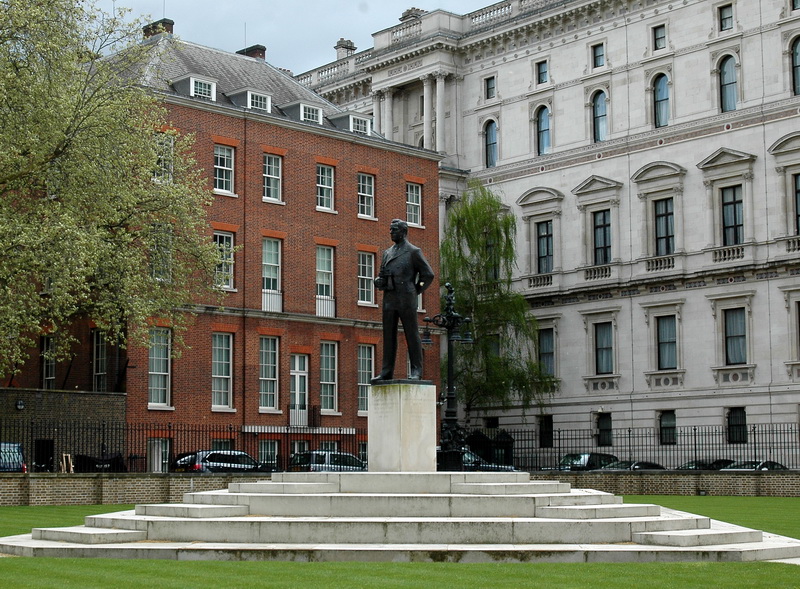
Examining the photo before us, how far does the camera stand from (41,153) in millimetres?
32219

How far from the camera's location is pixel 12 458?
1452 inches

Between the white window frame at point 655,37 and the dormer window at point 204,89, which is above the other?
the white window frame at point 655,37

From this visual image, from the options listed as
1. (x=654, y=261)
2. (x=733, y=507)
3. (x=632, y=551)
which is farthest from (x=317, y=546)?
(x=654, y=261)

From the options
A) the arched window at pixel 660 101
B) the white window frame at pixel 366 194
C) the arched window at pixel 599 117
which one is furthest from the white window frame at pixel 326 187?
the arched window at pixel 660 101

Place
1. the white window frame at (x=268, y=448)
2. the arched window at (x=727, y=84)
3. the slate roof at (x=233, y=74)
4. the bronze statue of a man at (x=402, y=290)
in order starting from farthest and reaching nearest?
the arched window at (x=727, y=84)
the slate roof at (x=233, y=74)
the white window frame at (x=268, y=448)
the bronze statue of a man at (x=402, y=290)

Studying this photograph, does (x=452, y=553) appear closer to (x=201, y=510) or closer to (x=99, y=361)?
(x=201, y=510)

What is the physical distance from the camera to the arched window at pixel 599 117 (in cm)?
6347

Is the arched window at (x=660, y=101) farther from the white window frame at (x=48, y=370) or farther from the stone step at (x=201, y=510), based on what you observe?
the stone step at (x=201, y=510)

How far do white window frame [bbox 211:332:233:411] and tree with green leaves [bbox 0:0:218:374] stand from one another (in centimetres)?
1005

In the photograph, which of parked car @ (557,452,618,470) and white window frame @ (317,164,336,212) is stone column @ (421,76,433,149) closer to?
white window frame @ (317,164,336,212)

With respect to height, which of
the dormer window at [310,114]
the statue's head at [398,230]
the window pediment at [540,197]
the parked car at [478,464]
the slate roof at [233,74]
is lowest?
the parked car at [478,464]

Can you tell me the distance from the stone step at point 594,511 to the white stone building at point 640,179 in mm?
35316

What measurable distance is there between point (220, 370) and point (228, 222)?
554 centimetres

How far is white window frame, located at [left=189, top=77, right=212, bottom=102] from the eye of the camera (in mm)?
49688
